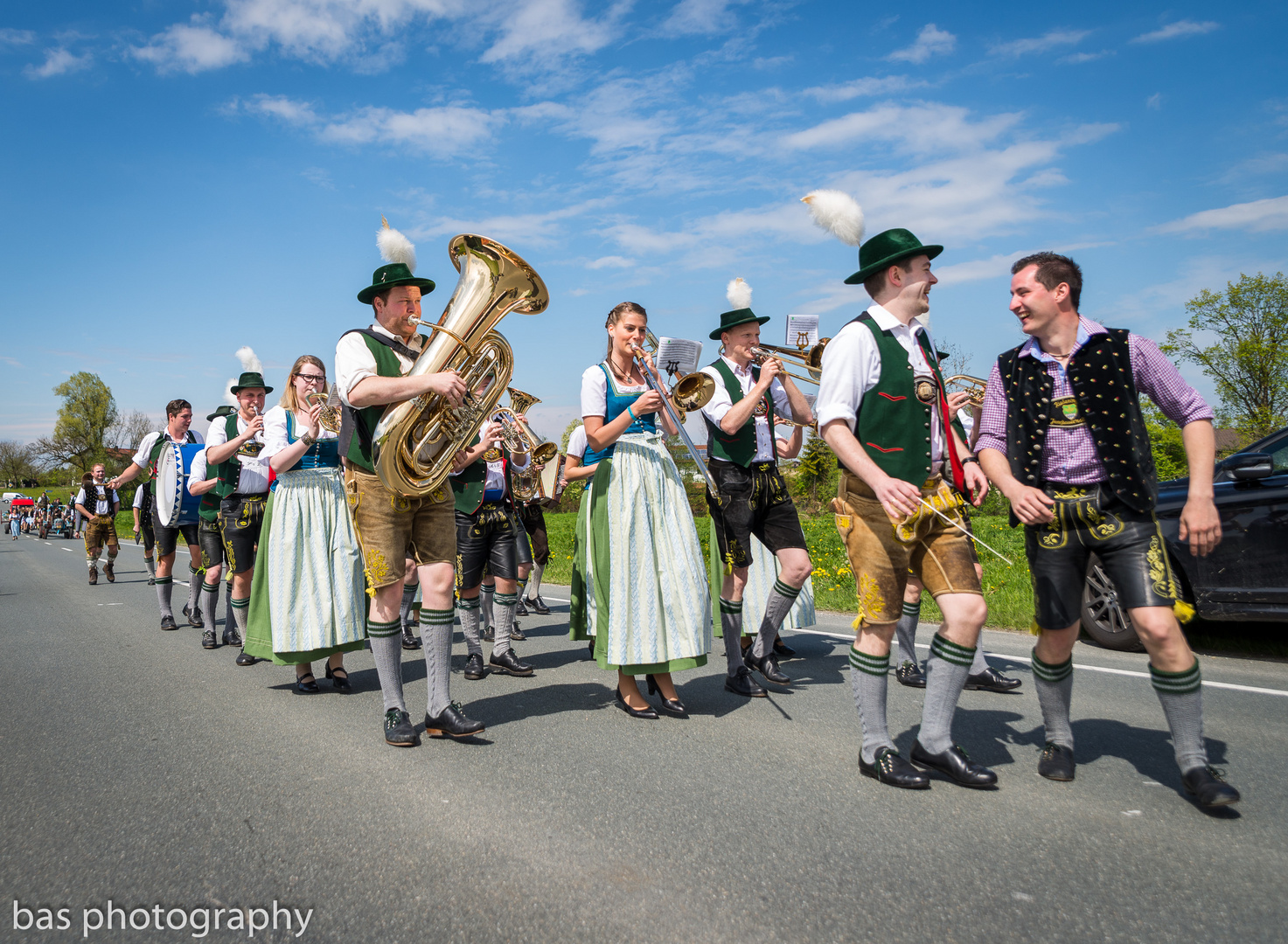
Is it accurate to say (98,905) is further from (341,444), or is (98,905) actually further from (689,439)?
(689,439)

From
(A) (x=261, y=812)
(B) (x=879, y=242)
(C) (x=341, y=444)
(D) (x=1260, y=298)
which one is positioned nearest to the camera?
(A) (x=261, y=812)

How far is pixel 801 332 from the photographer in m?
6.25

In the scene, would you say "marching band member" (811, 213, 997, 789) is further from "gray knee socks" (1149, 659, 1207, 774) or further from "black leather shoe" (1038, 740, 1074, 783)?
"gray knee socks" (1149, 659, 1207, 774)

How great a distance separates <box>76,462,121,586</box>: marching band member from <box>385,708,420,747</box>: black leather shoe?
13.4m

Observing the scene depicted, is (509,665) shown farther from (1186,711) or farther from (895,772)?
(1186,711)

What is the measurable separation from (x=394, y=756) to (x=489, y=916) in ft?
6.00

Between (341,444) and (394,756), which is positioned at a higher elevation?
(341,444)

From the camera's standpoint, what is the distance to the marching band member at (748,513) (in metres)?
5.54

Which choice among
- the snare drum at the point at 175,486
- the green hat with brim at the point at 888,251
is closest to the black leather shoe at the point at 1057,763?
the green hat with brim at the point at 888,251

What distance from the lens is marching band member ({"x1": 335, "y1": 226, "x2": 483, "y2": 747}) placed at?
14.2 ft

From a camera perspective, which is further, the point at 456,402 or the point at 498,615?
the point at 498,615

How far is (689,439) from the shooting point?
4715 millimetres

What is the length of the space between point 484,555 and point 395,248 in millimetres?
2757

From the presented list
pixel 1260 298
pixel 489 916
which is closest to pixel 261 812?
pixel 489 916
